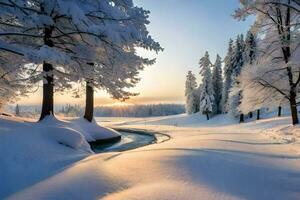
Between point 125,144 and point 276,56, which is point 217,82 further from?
point 125,144

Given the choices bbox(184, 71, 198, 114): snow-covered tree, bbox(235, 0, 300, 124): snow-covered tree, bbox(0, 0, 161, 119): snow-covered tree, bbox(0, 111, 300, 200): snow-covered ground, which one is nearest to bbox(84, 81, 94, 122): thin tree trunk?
bbox(0, 0, 161, 119): snow-covered tree

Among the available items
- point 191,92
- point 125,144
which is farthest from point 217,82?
point 125,144

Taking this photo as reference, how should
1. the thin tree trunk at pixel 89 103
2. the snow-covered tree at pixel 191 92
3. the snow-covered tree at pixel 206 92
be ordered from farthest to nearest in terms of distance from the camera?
the snow-covered tree at pixel 191 92 → the snow-covered tree at pixel 206 92 → the thin tree trunk at pixel 89 103

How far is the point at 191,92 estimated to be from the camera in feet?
230

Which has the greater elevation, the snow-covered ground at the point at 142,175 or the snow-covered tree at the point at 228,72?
the snow-covered tree at the point at 228,72

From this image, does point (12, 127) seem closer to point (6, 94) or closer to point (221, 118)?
point (6, 94)

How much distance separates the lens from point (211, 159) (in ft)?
24.3

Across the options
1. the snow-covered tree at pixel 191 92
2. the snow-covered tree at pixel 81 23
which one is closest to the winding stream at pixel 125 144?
the snow-covered tree at pixel 81 23

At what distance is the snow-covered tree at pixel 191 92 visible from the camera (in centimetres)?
6994

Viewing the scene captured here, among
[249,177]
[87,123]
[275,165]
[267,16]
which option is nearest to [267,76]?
[267,16]

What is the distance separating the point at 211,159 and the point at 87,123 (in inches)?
494

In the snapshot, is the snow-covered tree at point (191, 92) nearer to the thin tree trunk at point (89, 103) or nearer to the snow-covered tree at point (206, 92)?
the snow-covered tree at point (206, 92)

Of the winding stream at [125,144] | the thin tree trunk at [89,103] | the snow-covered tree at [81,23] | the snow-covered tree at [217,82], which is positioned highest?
the snow-covered tree at [217,82]

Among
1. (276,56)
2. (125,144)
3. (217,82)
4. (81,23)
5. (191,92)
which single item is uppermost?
(217,82)
